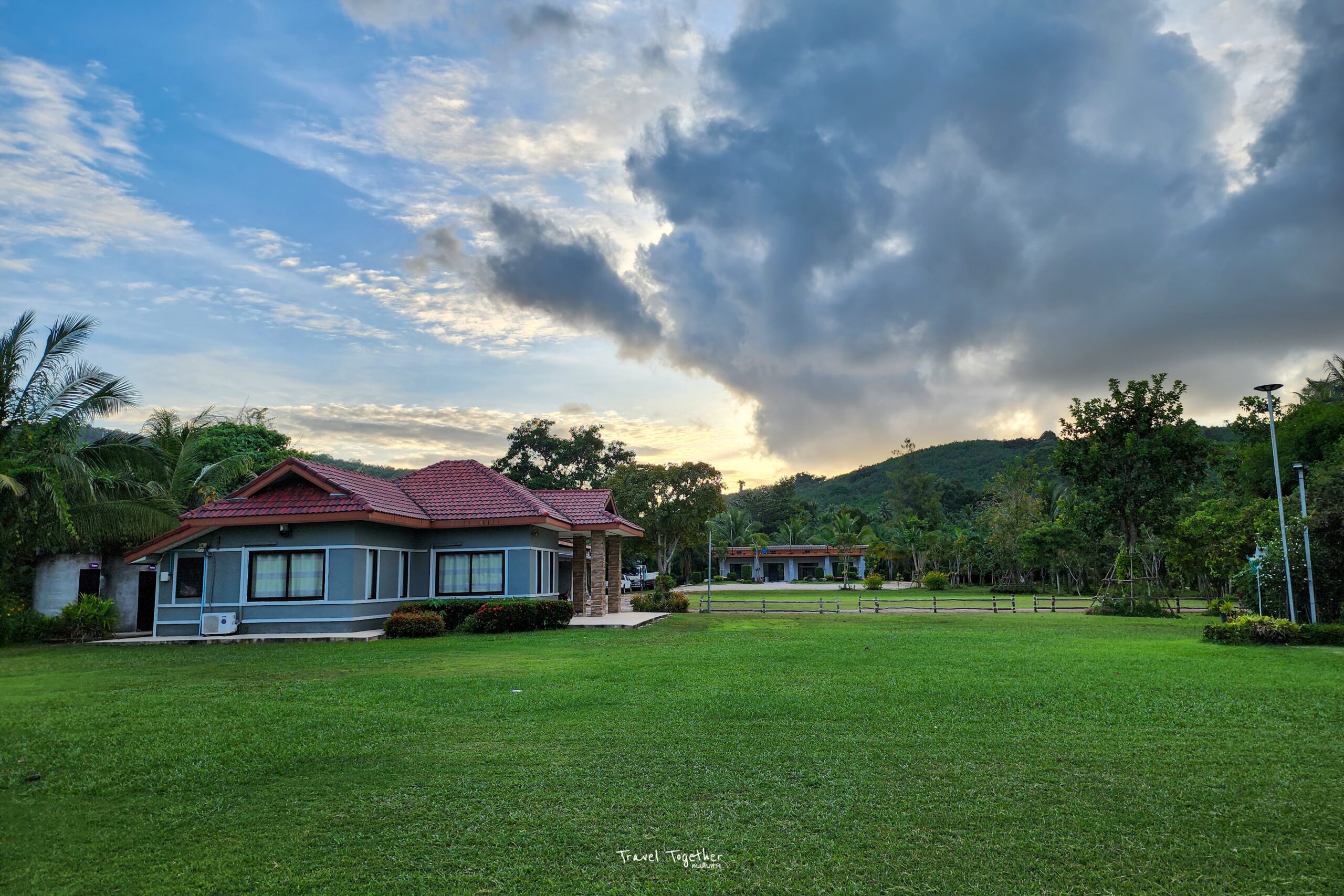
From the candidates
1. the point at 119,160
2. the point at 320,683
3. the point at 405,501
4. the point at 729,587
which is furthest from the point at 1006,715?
the point at 729,587

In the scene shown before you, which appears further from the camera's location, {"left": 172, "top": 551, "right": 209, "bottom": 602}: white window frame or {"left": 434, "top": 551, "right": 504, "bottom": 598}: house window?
{"left": 434, "top": 551, "right": 504, "bottom": 598}: house window

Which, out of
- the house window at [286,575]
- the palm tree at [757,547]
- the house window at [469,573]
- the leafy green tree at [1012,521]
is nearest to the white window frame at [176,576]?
the house window at [286,575]

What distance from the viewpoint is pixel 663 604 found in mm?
29094

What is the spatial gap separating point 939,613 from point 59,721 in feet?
84.7

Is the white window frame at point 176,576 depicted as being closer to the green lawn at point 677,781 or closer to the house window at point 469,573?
the house window at point 469,573

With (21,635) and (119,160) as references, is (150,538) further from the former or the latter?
(119,160)

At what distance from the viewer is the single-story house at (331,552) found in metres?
19.3

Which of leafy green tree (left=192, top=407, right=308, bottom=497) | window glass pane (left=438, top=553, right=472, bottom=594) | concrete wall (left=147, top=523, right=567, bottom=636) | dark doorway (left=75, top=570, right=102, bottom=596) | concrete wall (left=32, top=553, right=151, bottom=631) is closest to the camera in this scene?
concrete wall (left=147, top=523, right=567, bottom=636)

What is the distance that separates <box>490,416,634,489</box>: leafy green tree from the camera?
5647 cm

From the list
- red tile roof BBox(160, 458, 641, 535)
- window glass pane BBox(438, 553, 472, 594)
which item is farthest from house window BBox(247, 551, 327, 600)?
window glass pane BBox(438, 553, 472, 594)

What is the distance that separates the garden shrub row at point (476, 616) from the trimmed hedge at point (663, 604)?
788 centimetres

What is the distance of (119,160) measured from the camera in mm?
16375

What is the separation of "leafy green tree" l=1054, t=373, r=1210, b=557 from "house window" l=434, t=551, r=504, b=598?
2270 centimetres

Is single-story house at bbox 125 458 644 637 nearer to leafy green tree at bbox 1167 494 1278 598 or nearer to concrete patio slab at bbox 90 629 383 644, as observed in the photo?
concrete patio slab at bbox 90 629 383 644
